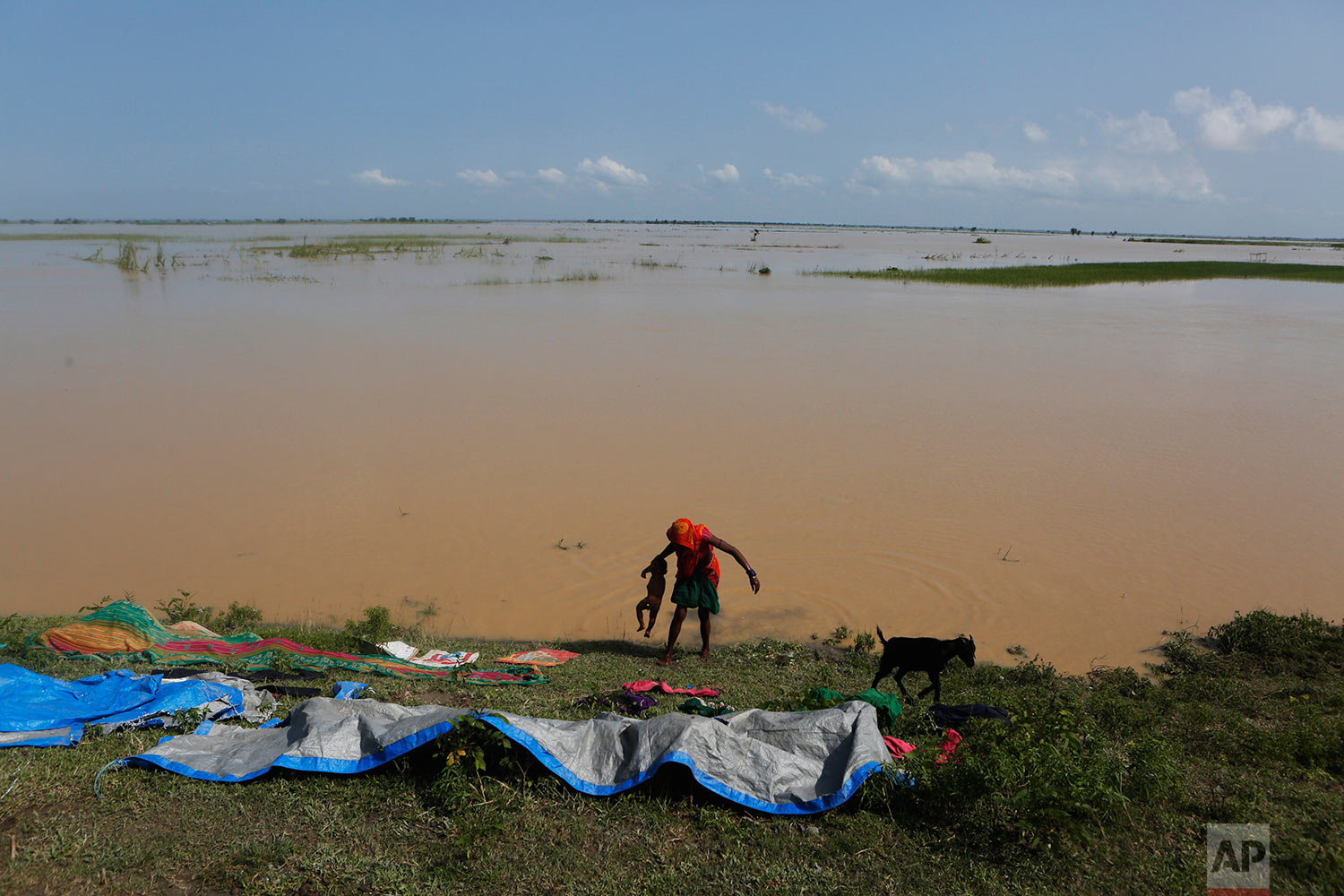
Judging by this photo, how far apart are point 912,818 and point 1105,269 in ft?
137

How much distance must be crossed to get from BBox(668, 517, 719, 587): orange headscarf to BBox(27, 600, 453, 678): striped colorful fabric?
167 centimetres

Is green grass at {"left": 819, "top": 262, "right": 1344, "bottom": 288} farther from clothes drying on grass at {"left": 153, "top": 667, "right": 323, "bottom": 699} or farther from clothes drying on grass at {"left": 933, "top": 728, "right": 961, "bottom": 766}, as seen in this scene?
clothes drying on grass at {"left": 153, "top": 667, "right": 323, "bottom": 699}

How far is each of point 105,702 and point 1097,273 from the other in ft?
133

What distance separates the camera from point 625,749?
3.56 metres

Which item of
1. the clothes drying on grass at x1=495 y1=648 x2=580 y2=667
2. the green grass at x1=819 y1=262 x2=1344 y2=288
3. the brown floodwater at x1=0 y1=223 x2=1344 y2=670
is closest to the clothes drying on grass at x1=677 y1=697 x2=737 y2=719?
the clothes drying on grass at x1=495 y1=648 x2=580 y2=667

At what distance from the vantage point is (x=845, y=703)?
380cm

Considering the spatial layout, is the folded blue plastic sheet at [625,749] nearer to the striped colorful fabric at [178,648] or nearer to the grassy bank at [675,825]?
the grassy bank at [675,825]

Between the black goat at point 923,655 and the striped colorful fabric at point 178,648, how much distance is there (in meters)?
2.64

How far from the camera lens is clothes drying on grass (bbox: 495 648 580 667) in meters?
5.40

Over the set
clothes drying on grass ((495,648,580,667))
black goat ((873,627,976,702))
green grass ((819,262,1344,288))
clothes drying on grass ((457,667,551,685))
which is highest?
green grass ((819,262,1344,288))

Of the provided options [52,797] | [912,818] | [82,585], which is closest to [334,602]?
[82,585]

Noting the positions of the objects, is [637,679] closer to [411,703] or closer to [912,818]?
[411,703]

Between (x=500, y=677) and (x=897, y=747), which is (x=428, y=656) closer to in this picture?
(x=500, y=677)

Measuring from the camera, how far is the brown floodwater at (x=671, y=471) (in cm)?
707
